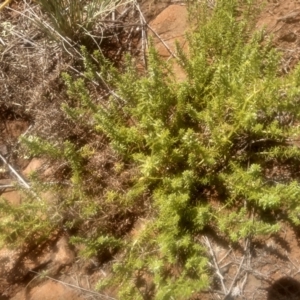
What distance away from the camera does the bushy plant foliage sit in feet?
8.16

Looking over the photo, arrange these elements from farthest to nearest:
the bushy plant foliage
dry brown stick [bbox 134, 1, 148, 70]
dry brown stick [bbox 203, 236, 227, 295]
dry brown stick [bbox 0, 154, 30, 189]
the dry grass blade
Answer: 1. dry brown stick [bbox 134, 1, 148, 70]
2. the dry grass blade
3. dry brown stick [bbox 0, 154, 30, 189]
4. dry brown stick [bbox 203, 236, 227, 295]
5. the bushy plant foliage

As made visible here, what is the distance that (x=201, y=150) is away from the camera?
2.58 metres

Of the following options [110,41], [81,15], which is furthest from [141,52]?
[81,15]

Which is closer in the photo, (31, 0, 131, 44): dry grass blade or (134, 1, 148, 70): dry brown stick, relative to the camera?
(31, 0, 131, 44): dry grass blade

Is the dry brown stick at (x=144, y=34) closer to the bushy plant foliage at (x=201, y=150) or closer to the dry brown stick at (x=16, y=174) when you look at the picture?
the bushy plant foliage at (x=201, y=150)

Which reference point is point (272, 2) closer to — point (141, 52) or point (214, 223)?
point (141, 52)

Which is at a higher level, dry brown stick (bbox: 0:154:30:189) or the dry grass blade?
the dry grass blade

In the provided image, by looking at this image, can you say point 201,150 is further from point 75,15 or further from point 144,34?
point 75,15

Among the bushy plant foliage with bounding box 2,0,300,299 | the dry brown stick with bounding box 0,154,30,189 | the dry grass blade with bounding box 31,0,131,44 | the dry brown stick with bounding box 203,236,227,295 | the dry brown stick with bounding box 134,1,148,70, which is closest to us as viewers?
the bushy plant foliage with bounding box 2,0,300,299

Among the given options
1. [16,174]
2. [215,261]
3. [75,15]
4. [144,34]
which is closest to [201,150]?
[215,261]

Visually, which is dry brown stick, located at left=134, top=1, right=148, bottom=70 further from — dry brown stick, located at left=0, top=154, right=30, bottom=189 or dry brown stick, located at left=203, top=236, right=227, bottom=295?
dry brown stick, located at left=203, top=236, right=227, bottom=295

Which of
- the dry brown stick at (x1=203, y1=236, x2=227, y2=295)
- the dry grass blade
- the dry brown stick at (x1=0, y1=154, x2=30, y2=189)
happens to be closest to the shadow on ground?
the dry brown stick at (x1=203, y1=236, x2=227, y2=295)

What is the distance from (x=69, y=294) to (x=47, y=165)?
0.96 m

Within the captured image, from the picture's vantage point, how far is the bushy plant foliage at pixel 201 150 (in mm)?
2488
